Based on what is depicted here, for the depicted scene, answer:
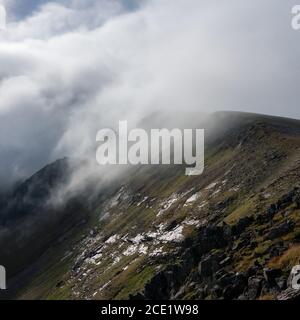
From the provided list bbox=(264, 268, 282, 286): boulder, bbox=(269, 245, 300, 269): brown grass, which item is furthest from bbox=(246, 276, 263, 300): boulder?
bbox=(269, 245, 300, 269): brown grass

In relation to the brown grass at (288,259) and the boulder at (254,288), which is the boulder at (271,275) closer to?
the boulder at (254,288)

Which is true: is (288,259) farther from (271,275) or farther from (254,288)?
(254,288)

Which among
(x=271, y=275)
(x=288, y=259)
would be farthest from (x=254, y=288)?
(x=288, y=259)

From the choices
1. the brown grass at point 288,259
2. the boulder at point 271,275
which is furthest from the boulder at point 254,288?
the brown grass at point 288,259

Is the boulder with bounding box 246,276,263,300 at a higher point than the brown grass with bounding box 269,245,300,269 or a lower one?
lower

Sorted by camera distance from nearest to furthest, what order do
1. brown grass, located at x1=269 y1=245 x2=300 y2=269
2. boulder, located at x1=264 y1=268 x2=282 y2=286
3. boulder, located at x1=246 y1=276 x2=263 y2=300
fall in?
1. boulder, located at x1=264 y1=268 x2=282 y2=286
2. boulder, located at x1=246 y1=276 x2=263 y2=300
3. brown grass, located at x1=269 y1=245 x2=300 y2=269

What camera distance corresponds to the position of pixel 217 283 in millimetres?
107000

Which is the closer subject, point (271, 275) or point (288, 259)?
point (271, 275)

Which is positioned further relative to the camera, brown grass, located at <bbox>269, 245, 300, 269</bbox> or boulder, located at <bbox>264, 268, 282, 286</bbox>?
brown grass, located at <bbox>269, 245, 300, 269</bbox>

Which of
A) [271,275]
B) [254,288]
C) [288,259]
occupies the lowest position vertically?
[254,288]

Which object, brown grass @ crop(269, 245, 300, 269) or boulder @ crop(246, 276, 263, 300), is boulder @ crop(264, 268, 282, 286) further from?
brown grass @ crop(269, 245, 300, 269)

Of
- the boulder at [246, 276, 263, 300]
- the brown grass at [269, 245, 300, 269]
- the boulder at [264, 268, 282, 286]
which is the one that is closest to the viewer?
the boulder at [264, 268, 282, 286]
